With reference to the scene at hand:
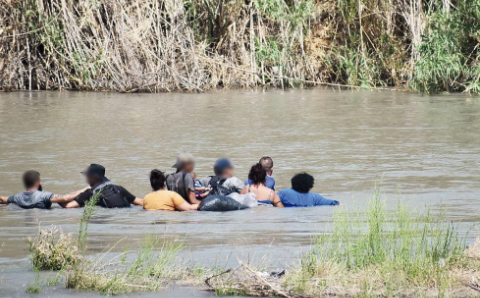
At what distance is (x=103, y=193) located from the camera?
10094 mm

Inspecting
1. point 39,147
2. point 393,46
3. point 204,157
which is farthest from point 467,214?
point 393,46

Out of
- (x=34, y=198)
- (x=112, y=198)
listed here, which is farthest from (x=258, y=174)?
(x=34, y=198)

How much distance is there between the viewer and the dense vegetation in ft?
78.7

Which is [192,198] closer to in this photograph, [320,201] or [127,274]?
[320,201]

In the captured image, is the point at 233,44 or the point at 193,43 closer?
the point at 193,43

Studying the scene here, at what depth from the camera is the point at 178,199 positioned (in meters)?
9.91

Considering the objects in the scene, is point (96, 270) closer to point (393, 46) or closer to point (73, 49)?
point (73, 49)

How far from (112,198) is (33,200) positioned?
89 cm

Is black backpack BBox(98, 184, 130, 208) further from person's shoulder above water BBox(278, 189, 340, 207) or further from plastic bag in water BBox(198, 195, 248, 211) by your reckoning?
person's shoulder above water BBox(278, 189, 340, 207)

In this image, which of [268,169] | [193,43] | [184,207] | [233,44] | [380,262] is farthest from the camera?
[233,44]

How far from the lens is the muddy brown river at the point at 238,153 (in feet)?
25.8

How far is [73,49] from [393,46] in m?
8.95

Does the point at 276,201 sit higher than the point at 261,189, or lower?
lower

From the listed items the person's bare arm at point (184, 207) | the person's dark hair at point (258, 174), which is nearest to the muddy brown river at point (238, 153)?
the person's bare arm at point (184, 207)
